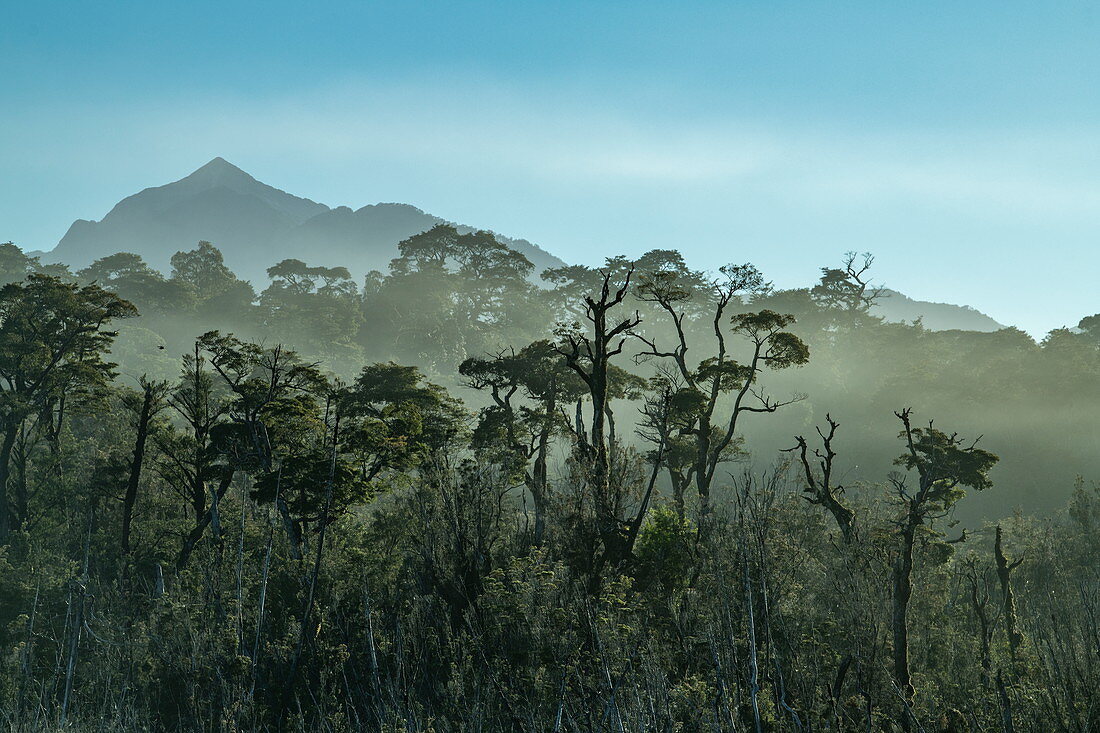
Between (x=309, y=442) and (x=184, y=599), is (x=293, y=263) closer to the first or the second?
(x=309, y=442)

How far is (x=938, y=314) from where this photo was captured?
184125mm

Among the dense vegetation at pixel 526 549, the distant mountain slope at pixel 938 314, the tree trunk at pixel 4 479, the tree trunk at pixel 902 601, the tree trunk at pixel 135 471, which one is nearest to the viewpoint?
the dense vegetation at pixel 526 549

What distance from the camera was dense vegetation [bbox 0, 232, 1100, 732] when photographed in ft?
28.4

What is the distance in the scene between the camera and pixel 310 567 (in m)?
14.4

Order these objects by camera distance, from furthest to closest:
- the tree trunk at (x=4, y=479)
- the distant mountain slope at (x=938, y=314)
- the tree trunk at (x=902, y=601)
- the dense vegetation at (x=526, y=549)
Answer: the distant mountain slope at (x=938, y=314) < the tree trunk at (x=4, y=479) < the tree trunk at (x=902, y=601) < the dense vegetation at (x=526, y=549)

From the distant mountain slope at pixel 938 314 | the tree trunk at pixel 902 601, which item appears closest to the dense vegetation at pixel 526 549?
the tree trunk at pixel 902 601

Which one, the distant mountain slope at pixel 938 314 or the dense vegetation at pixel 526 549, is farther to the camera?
the distant mountain slope at pixel 938 314

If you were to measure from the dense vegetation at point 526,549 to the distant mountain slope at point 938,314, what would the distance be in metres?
137

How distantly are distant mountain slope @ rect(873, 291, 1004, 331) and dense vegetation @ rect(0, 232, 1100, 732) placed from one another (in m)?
137

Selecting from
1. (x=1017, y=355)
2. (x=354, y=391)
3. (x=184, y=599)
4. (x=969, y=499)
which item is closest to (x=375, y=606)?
(x=184, y=599)

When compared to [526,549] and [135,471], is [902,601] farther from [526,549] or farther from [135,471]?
[135,471]

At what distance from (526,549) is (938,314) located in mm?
196318

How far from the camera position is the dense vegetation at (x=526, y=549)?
8.66 meters

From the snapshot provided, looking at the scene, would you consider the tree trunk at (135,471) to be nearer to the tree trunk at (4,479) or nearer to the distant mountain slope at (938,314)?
the tree trunk at (4,479)
